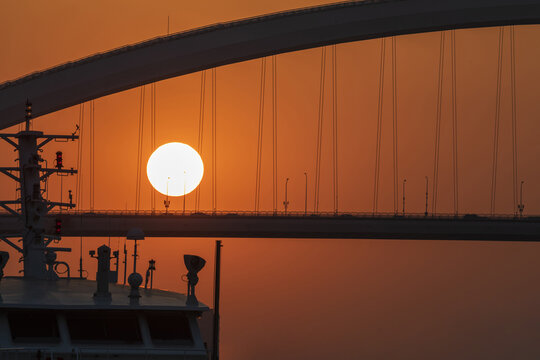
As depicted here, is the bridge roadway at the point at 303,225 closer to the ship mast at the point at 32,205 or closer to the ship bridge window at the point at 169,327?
the ship mast at the point at 32,205

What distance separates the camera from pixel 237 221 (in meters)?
85.9

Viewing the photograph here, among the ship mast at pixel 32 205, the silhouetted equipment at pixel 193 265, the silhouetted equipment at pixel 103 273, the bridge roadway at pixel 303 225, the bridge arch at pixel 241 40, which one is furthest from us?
the bridge roadway at pixel 303 225

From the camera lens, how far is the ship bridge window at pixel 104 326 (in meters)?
26.4

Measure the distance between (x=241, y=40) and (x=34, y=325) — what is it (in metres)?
57.2

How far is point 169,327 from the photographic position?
26.9 m

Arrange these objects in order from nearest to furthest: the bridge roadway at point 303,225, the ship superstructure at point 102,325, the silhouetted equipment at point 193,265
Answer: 1. the ship superstructure at point 102,325
2. the silhouetted equipment at point 193,265
3. the bridge roadway at point 303,225

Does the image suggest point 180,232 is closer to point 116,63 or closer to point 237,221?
point 237,221

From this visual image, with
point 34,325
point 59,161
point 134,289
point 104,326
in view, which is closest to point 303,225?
point 59,161

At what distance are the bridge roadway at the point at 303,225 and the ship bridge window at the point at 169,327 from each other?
190ft

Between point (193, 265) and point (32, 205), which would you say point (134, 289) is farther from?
point (32, 205)

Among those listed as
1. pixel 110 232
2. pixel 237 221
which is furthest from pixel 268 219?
pixel 110 232

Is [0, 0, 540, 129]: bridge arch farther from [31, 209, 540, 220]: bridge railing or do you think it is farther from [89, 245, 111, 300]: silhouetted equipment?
[89, 245, 111, 300]: silhouetted equipment

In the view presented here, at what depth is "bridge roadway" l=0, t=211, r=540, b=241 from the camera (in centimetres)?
8475

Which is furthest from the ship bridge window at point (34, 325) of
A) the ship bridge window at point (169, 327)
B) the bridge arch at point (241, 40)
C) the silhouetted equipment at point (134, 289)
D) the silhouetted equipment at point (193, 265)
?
the bridge arch at point (241, 40)
